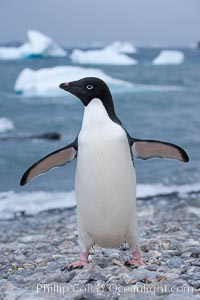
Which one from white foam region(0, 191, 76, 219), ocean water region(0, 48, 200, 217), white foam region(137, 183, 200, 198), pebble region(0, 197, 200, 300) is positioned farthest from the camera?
ocean water region(0, 48, 200, 217)

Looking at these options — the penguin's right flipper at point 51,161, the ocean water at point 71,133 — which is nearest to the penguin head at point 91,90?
the penguin's right flipper at point 51,161

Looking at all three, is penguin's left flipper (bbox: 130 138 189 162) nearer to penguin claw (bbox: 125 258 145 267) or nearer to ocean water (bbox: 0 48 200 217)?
penguin claw (bbox: 125 258 145 267)

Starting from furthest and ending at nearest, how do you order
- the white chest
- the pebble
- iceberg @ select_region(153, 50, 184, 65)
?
iceberg @ select_region(153, 50, 184, 65) → the white chest → the pebble

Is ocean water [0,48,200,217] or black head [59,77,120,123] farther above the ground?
ocean water [0,48,200,217]

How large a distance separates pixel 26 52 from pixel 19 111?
26807 millimetres

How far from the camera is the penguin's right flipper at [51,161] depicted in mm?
3162

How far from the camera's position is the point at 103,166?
3.06 meters

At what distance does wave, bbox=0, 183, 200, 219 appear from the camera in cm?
777

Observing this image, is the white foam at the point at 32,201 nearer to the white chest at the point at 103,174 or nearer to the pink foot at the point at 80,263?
the pink foot at the point at 80,263

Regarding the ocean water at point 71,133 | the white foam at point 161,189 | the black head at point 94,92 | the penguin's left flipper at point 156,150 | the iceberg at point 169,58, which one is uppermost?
the iceberg at point 169,58

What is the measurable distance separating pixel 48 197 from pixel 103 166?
5508 mm

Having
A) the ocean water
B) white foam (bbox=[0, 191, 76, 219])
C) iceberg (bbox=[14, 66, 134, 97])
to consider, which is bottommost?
white foam (bbox=[0, 191, 76, 219])

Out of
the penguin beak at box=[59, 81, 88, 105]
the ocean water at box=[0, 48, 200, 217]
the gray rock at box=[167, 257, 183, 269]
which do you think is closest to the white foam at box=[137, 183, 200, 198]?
the ocean water at box=[0, 48, 200, 217]

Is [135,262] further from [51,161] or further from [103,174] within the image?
[51,161]
